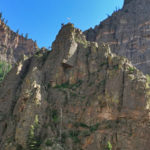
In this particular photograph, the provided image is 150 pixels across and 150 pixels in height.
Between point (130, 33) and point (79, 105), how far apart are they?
59092 millimetres

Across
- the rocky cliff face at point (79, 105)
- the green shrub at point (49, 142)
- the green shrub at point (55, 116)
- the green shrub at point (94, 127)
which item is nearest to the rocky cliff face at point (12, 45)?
the rocky cliff face at point (79, 105)

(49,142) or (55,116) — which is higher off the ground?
(55,116)

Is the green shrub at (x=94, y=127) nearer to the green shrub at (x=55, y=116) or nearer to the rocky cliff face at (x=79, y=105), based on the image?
the rocky cliff face at (x=79, y=105)

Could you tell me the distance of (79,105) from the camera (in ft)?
103

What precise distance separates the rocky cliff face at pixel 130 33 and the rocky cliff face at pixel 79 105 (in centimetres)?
3933

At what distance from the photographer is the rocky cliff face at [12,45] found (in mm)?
105106

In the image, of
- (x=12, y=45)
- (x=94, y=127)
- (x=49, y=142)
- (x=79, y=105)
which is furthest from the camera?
(x=12, y=45)

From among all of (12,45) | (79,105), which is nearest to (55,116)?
(79,105)

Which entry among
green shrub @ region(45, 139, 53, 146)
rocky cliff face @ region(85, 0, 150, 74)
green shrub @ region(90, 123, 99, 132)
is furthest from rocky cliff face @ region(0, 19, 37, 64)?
green shrub @ region(45, 139, 53, 146)

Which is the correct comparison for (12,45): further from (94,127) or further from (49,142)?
(49,142)

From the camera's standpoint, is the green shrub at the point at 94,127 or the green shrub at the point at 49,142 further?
the green shrub at the point at 94,127

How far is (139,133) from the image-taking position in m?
26.5

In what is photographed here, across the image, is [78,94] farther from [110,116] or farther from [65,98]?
[110,116]

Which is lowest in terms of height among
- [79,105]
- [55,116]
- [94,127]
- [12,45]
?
[94,127]
